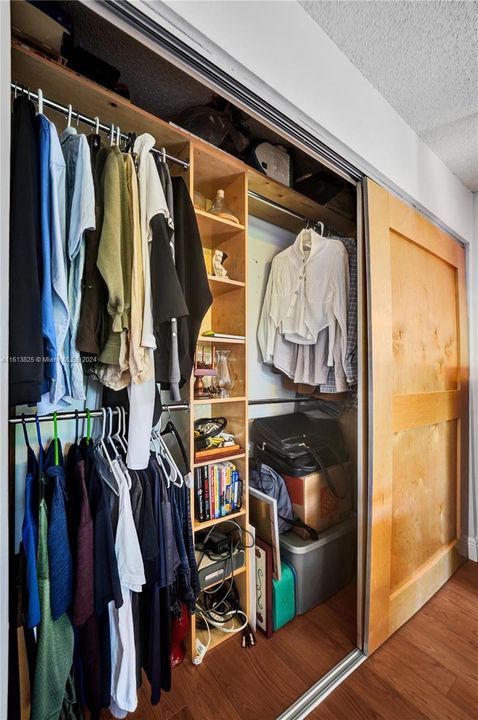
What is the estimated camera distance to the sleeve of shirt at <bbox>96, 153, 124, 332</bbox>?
0.83 meters

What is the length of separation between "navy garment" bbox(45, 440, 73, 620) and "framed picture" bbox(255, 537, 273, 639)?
827 mm

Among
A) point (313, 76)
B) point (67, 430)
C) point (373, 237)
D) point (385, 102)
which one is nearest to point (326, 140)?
point (313, 76)

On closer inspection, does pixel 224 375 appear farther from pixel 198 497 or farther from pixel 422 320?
pixel 422 320

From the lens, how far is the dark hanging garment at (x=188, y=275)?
107 cm

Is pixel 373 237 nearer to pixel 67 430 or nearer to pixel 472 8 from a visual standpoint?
pixel 472 8

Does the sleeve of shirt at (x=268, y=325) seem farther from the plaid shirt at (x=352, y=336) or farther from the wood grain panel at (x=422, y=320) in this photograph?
Result: the wood grain panel at (x=422, y=320)

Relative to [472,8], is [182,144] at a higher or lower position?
lower

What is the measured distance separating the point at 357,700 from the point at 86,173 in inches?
78.6

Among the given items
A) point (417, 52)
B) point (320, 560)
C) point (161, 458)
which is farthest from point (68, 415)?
point (417, 52)

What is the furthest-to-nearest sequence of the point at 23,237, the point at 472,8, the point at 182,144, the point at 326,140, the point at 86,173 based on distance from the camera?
the point at 182,144 < the point at 326,140 < the point at 472,8 < the point at 86,173 < the point at 23,237

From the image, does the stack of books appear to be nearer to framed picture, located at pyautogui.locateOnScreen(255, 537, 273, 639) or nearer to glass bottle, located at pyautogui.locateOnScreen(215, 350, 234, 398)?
framed picture, located at pyautogui.locateOnScreen(255, 537, 273, 639)

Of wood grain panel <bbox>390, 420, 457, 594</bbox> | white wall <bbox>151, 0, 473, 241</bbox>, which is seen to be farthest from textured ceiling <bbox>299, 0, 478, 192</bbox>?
wood grain panel <bbox>390, 420, 457, 594</bbox>

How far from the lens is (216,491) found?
1315 millimetres

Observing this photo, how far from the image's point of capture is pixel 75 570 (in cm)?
86
